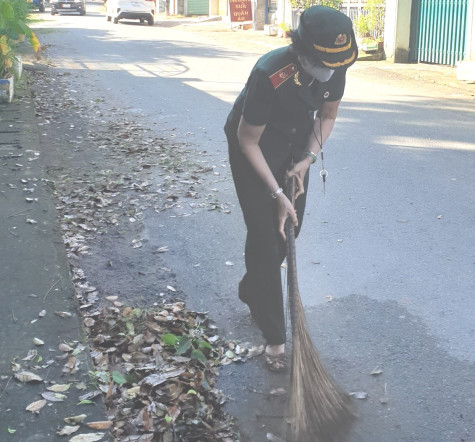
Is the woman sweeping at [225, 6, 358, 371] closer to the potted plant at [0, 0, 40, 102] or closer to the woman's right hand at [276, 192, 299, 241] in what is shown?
the woman's right hand at [276, 192, 299, 241]

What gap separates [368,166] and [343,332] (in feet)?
13.1

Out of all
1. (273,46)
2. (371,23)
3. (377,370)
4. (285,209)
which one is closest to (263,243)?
(285,209)

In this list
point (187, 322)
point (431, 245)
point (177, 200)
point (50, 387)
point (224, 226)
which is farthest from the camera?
point (177, 200)

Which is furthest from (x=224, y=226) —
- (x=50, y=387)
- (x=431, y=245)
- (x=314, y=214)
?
(x=50, y=387)

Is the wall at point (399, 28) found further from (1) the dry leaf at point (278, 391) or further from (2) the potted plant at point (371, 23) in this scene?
(1) the dry leaf at point (278, 391)

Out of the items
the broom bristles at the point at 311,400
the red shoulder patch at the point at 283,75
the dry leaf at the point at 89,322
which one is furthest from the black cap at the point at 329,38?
the dry leaf at the point at 89,322

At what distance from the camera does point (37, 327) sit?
386 centimetres

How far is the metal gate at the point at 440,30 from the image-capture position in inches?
656

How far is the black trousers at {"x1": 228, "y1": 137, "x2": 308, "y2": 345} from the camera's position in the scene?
3.73m

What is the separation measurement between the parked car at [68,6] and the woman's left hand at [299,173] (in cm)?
4361

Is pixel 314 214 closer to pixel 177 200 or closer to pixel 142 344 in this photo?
pixel 177 200

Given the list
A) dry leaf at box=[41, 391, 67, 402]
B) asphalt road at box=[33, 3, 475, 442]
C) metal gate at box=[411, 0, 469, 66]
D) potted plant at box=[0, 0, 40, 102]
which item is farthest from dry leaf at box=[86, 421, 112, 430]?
metal gate at box=[411, 0, 469, 66]

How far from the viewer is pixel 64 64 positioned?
18.1 m

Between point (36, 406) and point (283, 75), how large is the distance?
179cm
